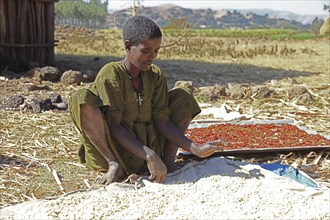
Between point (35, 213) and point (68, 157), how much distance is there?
156 centimetres

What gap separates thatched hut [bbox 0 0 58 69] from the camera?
34.2 ft

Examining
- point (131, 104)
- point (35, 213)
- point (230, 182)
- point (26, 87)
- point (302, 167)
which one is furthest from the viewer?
point (26, 87)

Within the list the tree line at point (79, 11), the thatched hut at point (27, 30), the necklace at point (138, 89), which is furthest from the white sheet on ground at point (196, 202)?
the tree line at point (79, 11)

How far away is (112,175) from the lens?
12.7ft

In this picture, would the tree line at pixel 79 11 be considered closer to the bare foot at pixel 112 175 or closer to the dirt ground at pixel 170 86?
the dirt ground at pixel 170 86

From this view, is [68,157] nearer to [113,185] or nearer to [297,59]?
[113,185]

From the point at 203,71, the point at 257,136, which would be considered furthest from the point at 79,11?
the point at 257,136

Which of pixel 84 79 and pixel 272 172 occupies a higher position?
pixel 272 172

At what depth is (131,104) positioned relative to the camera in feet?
13.3

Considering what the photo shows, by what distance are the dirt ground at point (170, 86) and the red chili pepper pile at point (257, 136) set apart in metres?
0.23

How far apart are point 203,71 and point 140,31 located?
8.28 m

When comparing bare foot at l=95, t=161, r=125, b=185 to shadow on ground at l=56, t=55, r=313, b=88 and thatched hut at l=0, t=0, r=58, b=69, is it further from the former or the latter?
thatched hut at l=0, t=0, r=58, b=69

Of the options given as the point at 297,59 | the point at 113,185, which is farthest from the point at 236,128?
the point at 297,59

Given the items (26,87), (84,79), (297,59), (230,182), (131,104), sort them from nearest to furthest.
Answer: (230,182) < (131,104) < (26,87) < (84,79) < (297,59)
